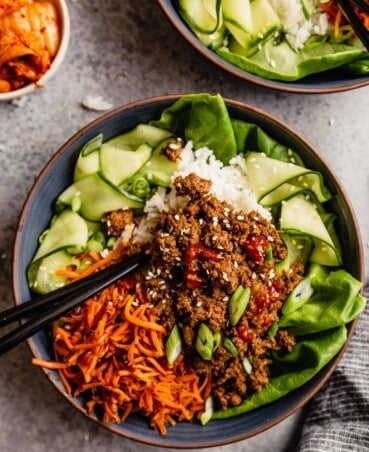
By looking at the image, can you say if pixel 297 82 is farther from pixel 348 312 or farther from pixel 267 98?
pixel 348 312

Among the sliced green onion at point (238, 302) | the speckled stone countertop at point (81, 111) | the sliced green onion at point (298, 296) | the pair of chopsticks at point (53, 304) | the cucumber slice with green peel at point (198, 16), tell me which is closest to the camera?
the pair of chopsticks at point (53, 304)

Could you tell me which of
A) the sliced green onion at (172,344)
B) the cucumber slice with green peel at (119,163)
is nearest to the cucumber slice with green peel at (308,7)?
the cucumber slice with green peel at (119,163)

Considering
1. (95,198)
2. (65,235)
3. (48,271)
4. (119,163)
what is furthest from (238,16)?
(48,271)

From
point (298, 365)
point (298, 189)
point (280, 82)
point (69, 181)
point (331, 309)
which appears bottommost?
point (298, 365)

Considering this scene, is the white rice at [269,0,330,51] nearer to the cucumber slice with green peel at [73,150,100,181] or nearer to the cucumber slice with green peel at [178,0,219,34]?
the cucumber slice with green peel at [178,0,219,34]

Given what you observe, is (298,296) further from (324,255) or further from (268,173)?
(268,173)

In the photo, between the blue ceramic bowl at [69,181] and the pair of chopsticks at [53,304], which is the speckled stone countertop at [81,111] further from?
the pair of chopsticks at [53,304]

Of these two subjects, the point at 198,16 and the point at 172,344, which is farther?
the point at 198,16
